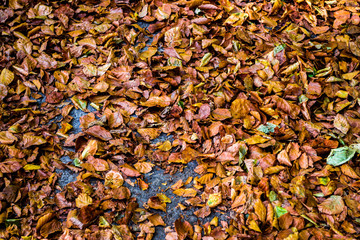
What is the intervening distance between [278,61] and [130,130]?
1392 mm

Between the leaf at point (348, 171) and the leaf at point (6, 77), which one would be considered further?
the leaf at point (6, 77)

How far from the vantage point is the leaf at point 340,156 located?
76.3 inches

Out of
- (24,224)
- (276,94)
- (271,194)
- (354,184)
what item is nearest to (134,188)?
(24,224)

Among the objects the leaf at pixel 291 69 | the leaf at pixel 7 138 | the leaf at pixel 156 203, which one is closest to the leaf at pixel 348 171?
the leaf at pixel 291 69

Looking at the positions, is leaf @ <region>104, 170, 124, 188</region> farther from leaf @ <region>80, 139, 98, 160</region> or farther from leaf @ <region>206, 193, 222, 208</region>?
leaf @ <region>206, 193, 222, 208</region>

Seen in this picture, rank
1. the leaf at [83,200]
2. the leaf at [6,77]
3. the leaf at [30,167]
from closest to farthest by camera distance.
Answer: the leaf at [83,200], the leaf at [30,167], the leaf at [6,77]

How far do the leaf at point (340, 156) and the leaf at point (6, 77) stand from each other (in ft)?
8.28

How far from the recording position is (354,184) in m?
1.88

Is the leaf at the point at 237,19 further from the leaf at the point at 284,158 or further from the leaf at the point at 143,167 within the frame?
the leaf at the point at 143,167

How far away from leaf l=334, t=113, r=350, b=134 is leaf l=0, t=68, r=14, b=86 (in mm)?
2594

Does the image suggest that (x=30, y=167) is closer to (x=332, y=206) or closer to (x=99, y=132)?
(x=99, y=132)

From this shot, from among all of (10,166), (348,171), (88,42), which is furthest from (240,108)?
(10,166)

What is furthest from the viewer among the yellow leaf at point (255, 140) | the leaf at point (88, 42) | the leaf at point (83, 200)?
the leaf at point (88, 42)

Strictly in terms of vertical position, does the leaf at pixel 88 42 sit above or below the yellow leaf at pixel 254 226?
above
